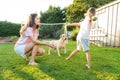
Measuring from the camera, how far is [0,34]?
95.7ft

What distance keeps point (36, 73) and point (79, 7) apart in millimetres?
31694

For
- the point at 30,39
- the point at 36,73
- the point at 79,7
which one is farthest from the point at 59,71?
the point at 79,7

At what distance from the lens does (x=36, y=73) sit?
235 inches

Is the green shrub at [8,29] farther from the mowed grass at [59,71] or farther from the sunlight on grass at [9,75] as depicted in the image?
the sunlight on grass at [9,75]

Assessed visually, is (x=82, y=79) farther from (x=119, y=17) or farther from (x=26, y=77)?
(x=119, y=17)

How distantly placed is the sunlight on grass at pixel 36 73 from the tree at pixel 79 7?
30.0 meters

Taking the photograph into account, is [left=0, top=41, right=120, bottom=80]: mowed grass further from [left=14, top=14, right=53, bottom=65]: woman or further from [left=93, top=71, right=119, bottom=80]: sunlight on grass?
[left=14, top=14, right=53, bottom=65]: woman

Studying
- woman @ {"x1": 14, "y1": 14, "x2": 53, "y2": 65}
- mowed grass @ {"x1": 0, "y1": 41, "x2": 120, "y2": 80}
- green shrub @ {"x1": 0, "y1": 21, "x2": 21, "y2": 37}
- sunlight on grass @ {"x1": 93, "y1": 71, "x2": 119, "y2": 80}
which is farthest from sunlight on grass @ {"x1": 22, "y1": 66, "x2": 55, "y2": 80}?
green shrub @ {"x1": 0, "y1": 21, "x2": 21, "y2": 37}

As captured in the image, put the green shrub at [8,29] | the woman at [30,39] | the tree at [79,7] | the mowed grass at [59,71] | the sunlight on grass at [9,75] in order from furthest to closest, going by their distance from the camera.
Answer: the tree at [79,7] < the green shrub at [8,29] < the woman at [30,39] < the mowed grass at [59,71] < the sunlight on grass at [9,75]

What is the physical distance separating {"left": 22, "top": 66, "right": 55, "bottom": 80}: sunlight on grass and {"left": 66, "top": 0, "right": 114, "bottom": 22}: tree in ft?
98.4

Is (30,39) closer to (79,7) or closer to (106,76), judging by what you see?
(106,76)

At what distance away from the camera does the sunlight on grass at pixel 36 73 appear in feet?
18.6

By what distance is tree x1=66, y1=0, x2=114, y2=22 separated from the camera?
118ft

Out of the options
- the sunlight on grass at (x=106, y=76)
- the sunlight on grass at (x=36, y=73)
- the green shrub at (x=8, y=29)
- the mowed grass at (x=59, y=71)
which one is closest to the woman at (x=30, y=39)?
the mowed grass at (x=59, y=71)
